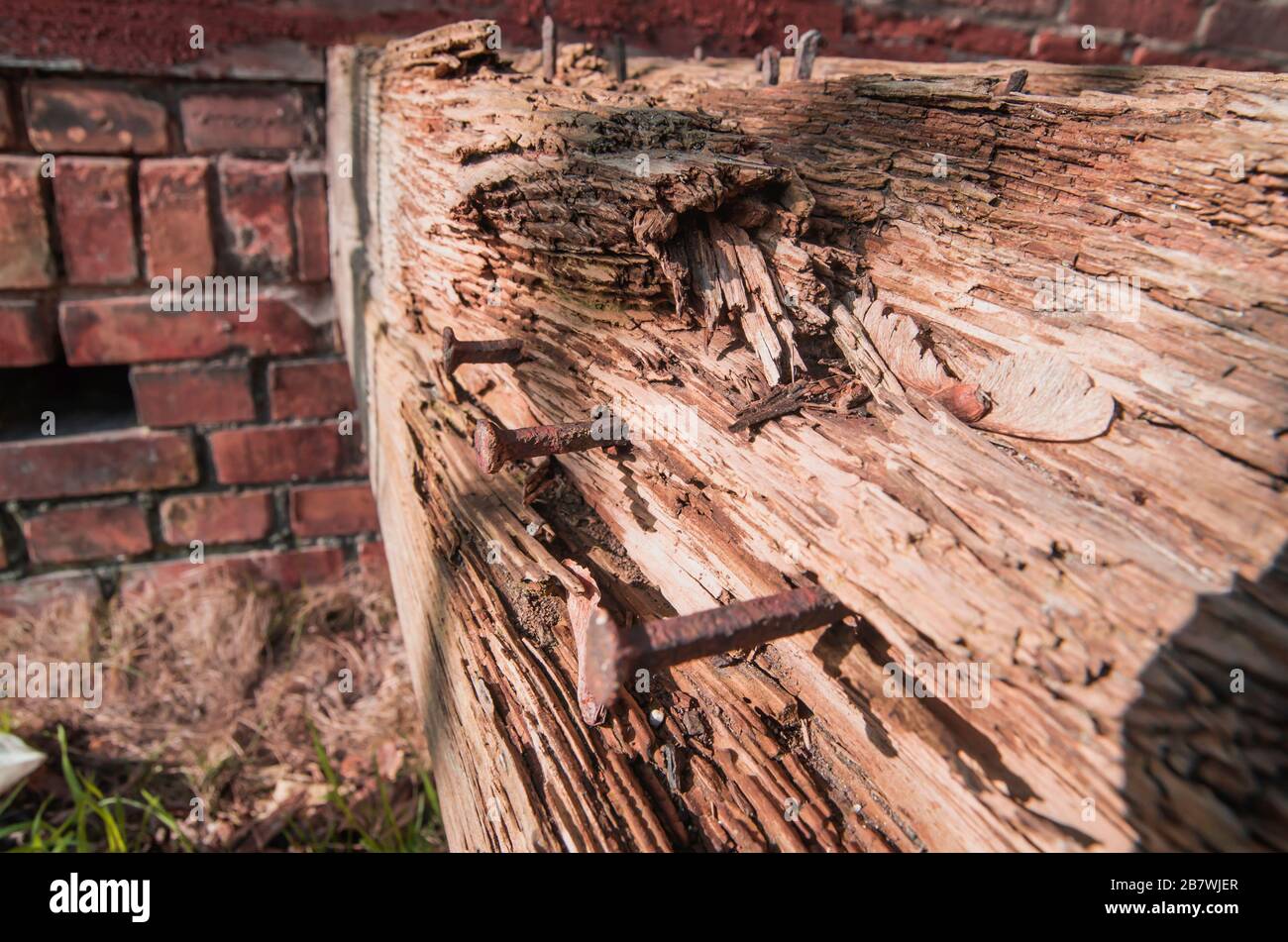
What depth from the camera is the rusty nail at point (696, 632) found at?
16.9 inches

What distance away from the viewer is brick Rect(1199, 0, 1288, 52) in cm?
180

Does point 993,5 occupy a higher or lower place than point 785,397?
higher

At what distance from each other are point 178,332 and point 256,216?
29 cm

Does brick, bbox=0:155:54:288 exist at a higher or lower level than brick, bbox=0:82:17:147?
lower

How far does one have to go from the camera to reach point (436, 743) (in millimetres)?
733

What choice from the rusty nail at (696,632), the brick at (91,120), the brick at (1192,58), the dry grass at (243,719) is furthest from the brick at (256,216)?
the brick at (1192,58)

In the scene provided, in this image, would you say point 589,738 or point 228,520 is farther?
point 228,520

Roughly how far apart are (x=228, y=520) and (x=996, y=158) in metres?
1.67

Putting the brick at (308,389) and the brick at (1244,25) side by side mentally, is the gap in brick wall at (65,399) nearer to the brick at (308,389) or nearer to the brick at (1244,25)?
the brick at (308,389)

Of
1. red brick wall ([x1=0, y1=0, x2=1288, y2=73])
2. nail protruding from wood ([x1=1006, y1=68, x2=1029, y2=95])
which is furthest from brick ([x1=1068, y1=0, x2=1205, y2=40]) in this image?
nail protruding from wood ([x1=1006, y1=68, x2=1029, y2=95])

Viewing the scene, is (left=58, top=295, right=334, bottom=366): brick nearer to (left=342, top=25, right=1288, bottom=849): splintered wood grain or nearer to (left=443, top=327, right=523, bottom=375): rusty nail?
(left=342, top=25, right=1288, bottom=849): splintered wood grain

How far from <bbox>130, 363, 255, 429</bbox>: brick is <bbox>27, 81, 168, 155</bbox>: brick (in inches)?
16.6

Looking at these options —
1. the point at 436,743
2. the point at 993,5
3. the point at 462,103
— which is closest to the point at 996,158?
the point at 462,103
